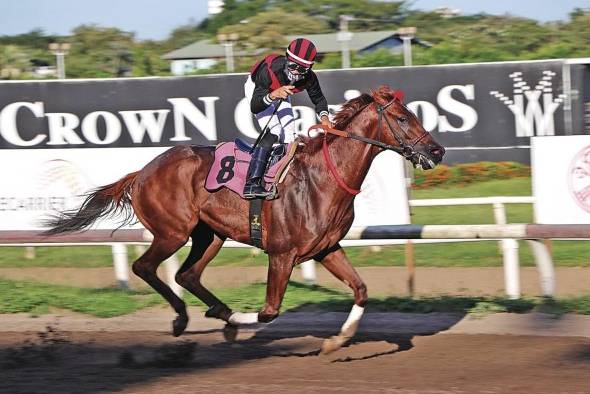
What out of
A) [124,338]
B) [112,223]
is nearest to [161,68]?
[112,223]

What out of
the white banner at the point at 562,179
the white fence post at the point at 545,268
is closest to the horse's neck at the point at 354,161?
the white fence post at the point at 545,268

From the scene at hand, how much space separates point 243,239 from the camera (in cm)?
789

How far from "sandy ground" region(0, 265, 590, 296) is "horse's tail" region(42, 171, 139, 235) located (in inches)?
82.5

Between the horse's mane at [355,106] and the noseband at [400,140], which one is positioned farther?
the horse's mane at [355,106]

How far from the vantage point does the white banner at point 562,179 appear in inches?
388

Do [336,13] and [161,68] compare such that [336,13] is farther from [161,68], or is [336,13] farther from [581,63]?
[581,63]

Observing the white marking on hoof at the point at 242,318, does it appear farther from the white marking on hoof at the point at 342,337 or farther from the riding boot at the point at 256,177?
the riding boot at the point at 256,177

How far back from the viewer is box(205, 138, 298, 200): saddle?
7.52 metres

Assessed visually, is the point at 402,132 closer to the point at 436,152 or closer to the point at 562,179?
the point at 436,152

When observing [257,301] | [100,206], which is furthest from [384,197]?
[100,206]

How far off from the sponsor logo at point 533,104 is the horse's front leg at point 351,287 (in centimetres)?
1034

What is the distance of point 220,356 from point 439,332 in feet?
5.91

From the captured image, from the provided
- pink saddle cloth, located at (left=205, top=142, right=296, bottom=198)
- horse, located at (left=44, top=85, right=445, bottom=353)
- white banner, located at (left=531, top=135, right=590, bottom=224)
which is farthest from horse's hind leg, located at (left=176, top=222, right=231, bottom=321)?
white banner, located at (left=531, top=135, right=590, bottom=224)

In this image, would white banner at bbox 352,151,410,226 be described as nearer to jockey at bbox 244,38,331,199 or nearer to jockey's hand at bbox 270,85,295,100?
jockey at bbox 244,38,331,199
